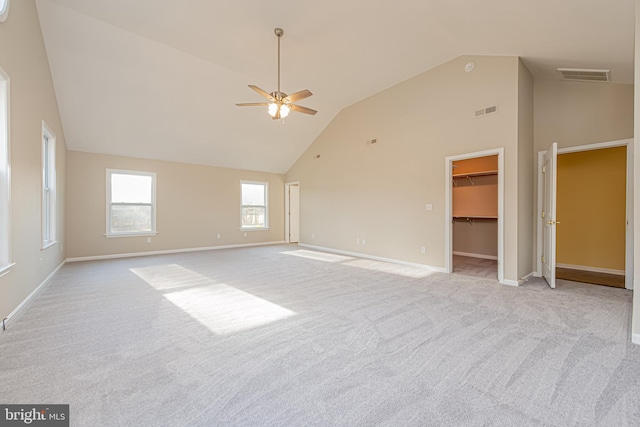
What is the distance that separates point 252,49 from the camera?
423cm

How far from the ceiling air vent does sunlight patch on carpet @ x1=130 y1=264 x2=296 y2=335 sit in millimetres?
5131

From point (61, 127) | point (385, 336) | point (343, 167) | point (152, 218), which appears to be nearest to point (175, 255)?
point (152, 218)

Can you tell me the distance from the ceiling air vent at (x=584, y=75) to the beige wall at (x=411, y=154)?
771 mm

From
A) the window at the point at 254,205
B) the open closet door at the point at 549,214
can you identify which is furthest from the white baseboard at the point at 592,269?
the window at the point at 254,205

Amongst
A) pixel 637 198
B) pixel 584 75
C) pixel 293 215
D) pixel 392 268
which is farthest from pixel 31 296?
pixel 584 75

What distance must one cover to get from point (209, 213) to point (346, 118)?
467 cm

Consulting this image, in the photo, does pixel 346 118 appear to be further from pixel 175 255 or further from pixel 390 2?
pixel 175 255

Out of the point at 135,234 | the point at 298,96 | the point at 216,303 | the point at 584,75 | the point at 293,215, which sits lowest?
the point at 216,303

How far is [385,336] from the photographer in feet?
7.68

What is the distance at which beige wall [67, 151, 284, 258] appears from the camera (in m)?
5.97

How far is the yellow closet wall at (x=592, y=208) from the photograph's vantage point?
459 cm

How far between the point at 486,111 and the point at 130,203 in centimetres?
780

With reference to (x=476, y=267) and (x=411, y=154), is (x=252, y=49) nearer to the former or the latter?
(x=411, y=154)

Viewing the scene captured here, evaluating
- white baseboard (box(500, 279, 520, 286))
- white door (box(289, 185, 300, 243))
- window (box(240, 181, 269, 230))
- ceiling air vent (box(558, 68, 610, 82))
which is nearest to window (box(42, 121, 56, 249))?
window (box(240, 181, 269, 230))
